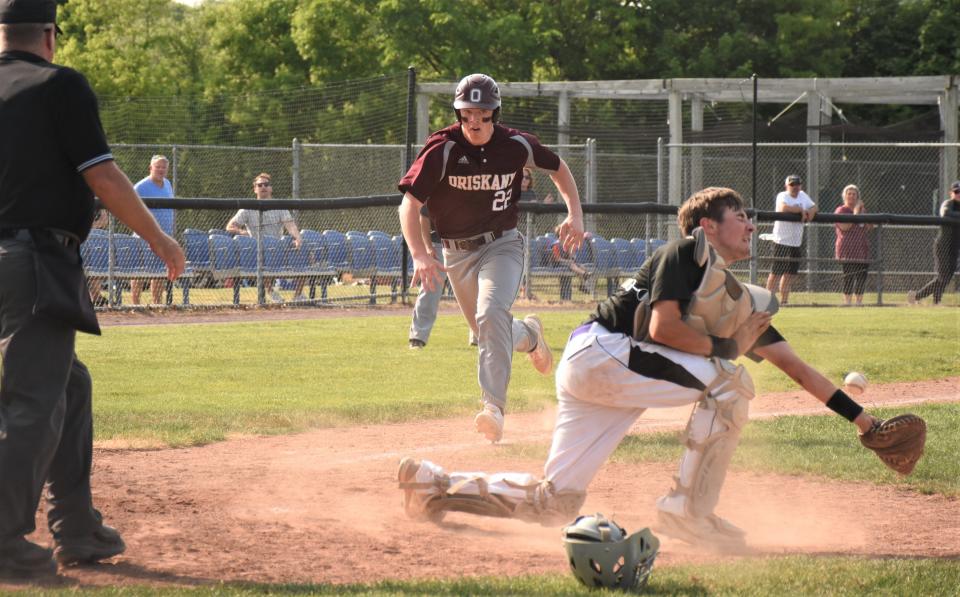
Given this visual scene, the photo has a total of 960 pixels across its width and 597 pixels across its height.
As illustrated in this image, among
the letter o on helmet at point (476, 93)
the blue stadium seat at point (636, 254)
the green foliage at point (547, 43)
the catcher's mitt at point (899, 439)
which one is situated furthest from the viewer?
the green foliage at point (547, 43)

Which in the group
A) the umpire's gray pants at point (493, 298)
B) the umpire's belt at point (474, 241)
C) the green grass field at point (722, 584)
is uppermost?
the umpire's belt at point (474, 241)

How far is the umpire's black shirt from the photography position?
4574 millimetres

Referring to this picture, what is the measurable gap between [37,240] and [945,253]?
18.2m

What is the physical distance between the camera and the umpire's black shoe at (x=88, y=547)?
4.87 meters

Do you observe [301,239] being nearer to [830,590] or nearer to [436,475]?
[436,475]

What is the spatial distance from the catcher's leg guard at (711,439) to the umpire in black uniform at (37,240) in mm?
2297

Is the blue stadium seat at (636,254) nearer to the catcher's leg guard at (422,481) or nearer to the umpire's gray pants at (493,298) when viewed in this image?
the umpire's gray pants at (493,298)

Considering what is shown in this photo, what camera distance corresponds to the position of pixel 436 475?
5773 millimetres

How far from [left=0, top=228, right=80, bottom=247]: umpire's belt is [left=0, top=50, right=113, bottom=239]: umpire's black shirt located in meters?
0.02

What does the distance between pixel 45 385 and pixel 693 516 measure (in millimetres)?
2695

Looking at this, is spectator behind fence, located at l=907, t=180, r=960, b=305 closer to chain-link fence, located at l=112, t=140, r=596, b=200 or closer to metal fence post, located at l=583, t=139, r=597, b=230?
metal fence post, located at l=583, t=139, r=597, b=230

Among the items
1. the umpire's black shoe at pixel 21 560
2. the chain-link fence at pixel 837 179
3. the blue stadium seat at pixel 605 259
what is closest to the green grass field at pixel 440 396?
the umpire's black shoe at pixel 21 560

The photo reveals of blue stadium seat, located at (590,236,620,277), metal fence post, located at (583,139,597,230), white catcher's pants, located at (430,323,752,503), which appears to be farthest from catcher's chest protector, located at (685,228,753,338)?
metal fence post, located at (583,139,597,230)

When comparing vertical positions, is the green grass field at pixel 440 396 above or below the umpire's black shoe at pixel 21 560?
below
